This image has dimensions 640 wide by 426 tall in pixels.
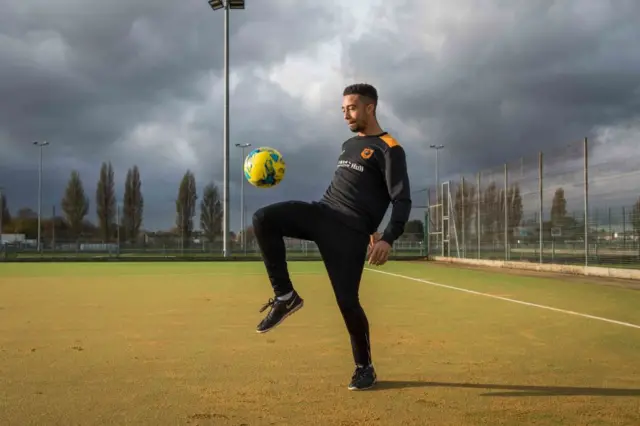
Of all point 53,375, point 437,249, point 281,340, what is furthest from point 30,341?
point 437,249

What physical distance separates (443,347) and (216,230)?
232ft

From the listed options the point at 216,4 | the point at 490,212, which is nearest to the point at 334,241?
the point at 490,212

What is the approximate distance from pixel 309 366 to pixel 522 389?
69.1 inches

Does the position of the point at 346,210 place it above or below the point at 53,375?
above

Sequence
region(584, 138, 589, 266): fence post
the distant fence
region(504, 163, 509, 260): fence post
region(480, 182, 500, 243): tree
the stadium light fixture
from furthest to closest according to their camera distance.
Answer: the distant fence < the stadium light fixture < region(480, 182, 500, 243): tree < region(504, 163, 509, 260): fence post < region(584, 138, 589, 266): fence post

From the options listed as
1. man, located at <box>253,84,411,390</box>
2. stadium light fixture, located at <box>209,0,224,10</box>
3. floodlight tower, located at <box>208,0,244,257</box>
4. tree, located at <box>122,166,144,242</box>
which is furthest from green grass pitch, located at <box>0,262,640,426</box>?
tree, located at <box>122,166,144,242</box>

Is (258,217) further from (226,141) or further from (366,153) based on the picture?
(226,141)

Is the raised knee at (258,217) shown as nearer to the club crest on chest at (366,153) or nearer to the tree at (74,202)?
the club crest on chest at (366,153)

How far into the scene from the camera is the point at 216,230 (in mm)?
75500

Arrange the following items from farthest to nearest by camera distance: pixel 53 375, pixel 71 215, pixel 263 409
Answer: pixel 71 215
pixel 53 375
pixel 263 409

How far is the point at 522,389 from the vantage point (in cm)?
448

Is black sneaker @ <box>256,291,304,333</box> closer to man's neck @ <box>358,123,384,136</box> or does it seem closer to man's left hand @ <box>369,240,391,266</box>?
man's left hand @ <box>369,240,391,266</box>

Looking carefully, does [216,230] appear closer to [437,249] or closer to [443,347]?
[437,249]

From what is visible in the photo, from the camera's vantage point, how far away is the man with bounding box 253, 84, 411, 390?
446 cm
